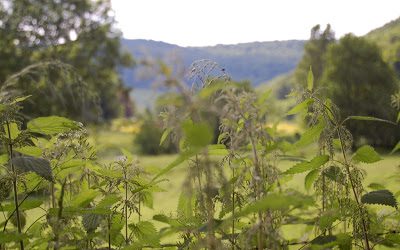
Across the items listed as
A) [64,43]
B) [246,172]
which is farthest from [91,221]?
[64,43]

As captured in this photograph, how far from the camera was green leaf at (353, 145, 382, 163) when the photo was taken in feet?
3.91

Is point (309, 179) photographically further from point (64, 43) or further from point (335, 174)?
point (64, 43)

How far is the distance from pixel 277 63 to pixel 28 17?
481ft

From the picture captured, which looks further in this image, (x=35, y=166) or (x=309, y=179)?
(x=309, y=179)

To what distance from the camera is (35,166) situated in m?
1.00

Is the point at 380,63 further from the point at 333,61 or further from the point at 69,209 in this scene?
the point at 69,209

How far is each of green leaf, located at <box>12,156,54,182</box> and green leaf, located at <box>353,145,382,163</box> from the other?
77 centimetres

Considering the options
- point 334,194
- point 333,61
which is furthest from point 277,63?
point 334,194

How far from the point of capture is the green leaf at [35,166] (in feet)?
3.25

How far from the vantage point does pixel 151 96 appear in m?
0.71

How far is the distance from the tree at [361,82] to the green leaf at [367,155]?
22.7 m

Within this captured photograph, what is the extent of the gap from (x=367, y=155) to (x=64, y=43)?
22.9 metres

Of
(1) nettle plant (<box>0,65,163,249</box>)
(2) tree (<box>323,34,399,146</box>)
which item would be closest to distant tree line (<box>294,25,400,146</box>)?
(2) tree (<box>323,34,399,146</box>)

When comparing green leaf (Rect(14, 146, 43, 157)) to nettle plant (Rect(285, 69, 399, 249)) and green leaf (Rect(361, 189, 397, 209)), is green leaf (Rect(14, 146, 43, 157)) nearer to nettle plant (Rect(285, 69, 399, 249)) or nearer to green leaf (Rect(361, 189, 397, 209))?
nettle plant (Rect(285, 69, 399, 249))
